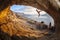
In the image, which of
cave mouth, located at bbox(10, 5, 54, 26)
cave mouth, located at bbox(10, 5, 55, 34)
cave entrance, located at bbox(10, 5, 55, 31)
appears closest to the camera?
cave mouth, located at bbox(10, 5, 55, 34)

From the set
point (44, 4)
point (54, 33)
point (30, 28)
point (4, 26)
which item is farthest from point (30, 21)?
point (44, 4)

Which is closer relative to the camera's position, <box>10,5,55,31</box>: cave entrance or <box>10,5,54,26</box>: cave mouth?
<box>10,5,55,31</box>: cave entrance

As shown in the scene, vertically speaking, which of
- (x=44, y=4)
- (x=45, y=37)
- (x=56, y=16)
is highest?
(x=44, y=4)

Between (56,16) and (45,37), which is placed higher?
(56,16)

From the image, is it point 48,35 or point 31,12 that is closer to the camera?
point 48,35

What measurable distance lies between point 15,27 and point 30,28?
7.1 inches

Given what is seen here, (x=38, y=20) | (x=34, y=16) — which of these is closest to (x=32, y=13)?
(x=34, y=16)

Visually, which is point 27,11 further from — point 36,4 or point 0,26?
point 36,4

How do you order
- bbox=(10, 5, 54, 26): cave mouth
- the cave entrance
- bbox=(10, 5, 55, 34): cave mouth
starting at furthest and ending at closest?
bbox=(10, 5, 54, 26): cave mouth < the cave entrance < bbox=(10, 5, 55, 34): cave mouth

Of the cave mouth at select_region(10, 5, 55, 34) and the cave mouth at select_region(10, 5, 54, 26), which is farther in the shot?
the cave mouth at select_region(10, 5, 54, 26)

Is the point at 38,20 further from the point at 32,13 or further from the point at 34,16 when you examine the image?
the point at 32,13

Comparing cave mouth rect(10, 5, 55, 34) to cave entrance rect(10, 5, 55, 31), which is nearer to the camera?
cave mouth rect(10, 5, 55, 34)

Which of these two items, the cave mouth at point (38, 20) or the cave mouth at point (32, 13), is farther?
the cave mouth at point (32, 13)

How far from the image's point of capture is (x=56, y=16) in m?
1.61
